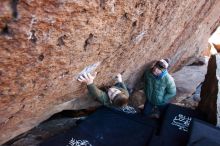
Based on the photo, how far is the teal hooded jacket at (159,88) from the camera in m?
5.88

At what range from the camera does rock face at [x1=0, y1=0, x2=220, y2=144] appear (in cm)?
296

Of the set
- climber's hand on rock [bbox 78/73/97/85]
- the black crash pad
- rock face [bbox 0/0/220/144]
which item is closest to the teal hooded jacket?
rock face [bbox 0/0/220/144]

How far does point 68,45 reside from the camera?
3.57 metres

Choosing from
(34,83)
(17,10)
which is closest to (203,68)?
(34,83)

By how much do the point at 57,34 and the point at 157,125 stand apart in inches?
113

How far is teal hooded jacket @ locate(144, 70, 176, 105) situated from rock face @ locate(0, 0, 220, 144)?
306 mm

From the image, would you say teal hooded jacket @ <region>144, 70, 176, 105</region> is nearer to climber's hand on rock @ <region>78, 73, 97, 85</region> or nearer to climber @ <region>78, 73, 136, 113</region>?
climber @ <region>78, 73, 136, 113</region>

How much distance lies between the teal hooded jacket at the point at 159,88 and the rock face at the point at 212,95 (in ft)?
2.37

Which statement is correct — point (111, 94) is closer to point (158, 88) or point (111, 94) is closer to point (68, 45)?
point (158, 88)

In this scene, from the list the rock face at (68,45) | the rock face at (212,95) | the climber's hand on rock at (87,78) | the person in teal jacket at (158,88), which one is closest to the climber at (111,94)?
the climber's hand on rock at (87,78)

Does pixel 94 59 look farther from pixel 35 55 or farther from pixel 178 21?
pixel 178 21

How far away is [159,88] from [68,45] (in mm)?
2790

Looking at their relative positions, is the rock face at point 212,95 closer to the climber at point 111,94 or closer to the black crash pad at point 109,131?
the black crash pad at point 109,131

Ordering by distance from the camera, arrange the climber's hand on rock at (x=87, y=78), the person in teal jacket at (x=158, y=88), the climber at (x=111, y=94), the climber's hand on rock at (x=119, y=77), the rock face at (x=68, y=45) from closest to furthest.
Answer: the rock face at (x=68, y=45) → the climber's hand on rock at (x=87, y=78) → the climber at (x=111, y=94) → the climber's hand on rock at (x=119, y=77) → the person in teal jacket at (x=158, y=88)
